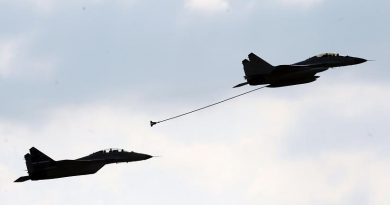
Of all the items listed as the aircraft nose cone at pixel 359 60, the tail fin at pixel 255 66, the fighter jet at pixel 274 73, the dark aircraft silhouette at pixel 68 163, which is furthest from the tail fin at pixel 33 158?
the aircraft nose cone at pixel 359 60

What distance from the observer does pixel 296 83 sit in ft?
303

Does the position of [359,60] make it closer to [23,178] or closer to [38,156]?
[38,156]

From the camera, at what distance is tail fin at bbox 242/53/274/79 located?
91.9 m

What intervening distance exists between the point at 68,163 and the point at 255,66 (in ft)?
95.5

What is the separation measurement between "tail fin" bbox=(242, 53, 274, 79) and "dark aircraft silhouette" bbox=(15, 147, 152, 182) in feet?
74.3

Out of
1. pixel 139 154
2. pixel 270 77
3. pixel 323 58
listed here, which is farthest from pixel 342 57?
pixel 139 154

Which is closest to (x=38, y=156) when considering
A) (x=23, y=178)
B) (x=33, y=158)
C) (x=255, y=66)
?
(x=33, y=158)

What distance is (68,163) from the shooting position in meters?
107

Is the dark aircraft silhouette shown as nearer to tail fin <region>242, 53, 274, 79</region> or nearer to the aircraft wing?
the aircraft wing

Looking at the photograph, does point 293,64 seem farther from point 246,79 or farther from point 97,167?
point 97,167

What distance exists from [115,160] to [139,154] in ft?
10.1

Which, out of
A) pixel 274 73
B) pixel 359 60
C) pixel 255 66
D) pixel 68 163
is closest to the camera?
pixel 274 73

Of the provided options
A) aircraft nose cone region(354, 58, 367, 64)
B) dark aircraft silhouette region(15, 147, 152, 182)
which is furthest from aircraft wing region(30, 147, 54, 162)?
aircraft nose cone region(354, 58, 367, 64)

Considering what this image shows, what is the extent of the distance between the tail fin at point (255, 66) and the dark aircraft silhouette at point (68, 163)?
22662mm
